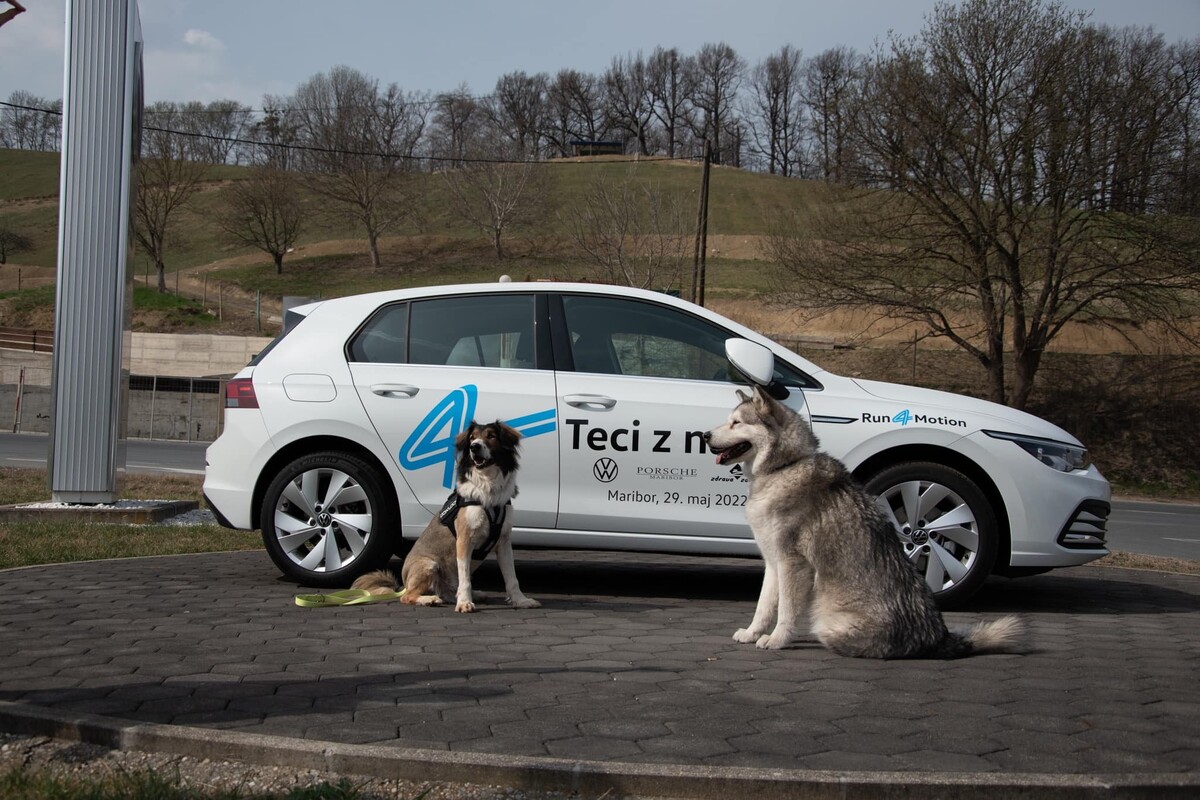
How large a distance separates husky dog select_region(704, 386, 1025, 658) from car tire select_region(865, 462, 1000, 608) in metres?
1.19

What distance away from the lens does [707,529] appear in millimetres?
6543

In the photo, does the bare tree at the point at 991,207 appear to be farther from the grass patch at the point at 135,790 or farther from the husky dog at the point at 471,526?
the grass patch at the point at 135,790

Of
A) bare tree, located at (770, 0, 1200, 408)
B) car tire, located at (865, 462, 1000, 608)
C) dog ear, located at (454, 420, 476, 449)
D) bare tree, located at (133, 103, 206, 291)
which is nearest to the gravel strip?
dog ear, located at (454, 420, 476, 449)

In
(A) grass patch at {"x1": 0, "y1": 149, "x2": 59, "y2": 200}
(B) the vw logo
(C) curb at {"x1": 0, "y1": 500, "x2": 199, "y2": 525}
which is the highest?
(A) grass patch at {"x1": 0, "y1": 149, "x2": 59, "y2": 200}

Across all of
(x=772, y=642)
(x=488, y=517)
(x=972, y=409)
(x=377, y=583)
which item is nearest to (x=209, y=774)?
(x=772, y=642)

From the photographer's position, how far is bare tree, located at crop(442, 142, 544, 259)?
236 feet

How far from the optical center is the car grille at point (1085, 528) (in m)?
6.45

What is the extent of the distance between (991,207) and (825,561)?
84.3 ft

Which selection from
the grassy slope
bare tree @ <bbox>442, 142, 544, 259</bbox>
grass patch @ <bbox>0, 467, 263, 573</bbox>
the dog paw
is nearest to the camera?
the dog paw

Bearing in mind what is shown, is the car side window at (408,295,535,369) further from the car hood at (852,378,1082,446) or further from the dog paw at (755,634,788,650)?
the dog paw at (755,634,788,650)

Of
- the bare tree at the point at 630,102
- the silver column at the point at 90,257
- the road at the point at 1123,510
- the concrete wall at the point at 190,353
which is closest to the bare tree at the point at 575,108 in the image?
the bare tree at the point at 630,102

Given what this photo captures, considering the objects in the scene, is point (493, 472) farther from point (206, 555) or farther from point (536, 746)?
point (206, 555)

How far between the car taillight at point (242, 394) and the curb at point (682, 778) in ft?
12.8

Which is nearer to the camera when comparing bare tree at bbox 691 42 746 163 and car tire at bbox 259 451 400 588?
car tire at bbox 259 451 400 588
